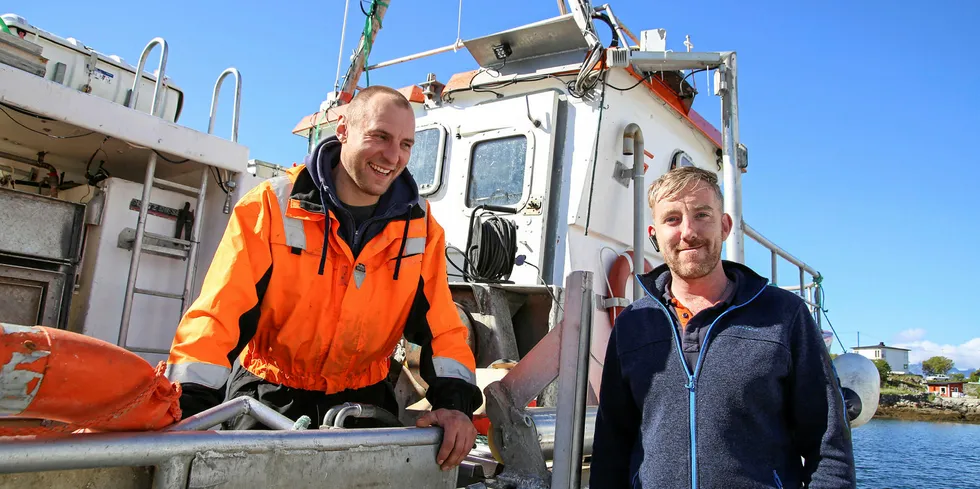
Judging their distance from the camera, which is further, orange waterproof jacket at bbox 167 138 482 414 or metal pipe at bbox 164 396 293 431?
orange waterproof jacket at bbox 167 138 482 414

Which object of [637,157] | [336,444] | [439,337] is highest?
[637,157]

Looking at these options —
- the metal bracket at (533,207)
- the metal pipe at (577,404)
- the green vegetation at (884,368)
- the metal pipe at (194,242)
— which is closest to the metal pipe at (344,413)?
the metal pipe at (577,404)

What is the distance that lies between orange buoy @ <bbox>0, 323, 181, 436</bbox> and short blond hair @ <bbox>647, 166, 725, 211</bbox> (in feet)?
4.77

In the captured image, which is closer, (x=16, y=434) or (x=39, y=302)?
(x=16, y=434)

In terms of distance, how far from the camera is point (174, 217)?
4.14 m

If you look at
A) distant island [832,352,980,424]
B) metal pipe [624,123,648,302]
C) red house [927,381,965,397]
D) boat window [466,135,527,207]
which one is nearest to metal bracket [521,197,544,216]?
boat window [466,135,527,207]

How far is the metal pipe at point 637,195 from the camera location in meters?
4.92

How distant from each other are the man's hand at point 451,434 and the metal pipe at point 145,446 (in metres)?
0.26

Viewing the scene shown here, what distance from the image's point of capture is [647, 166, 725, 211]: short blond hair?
2023 millimetres

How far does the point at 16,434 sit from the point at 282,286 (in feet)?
3.14

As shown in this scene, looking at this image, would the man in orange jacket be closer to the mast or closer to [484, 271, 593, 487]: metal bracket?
[484, 271, 593, 487]: metal bracket

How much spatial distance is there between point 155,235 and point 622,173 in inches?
132

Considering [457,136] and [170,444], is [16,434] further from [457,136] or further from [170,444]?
[457,136]

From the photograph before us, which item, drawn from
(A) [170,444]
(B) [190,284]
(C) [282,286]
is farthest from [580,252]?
(A) [170,444]
